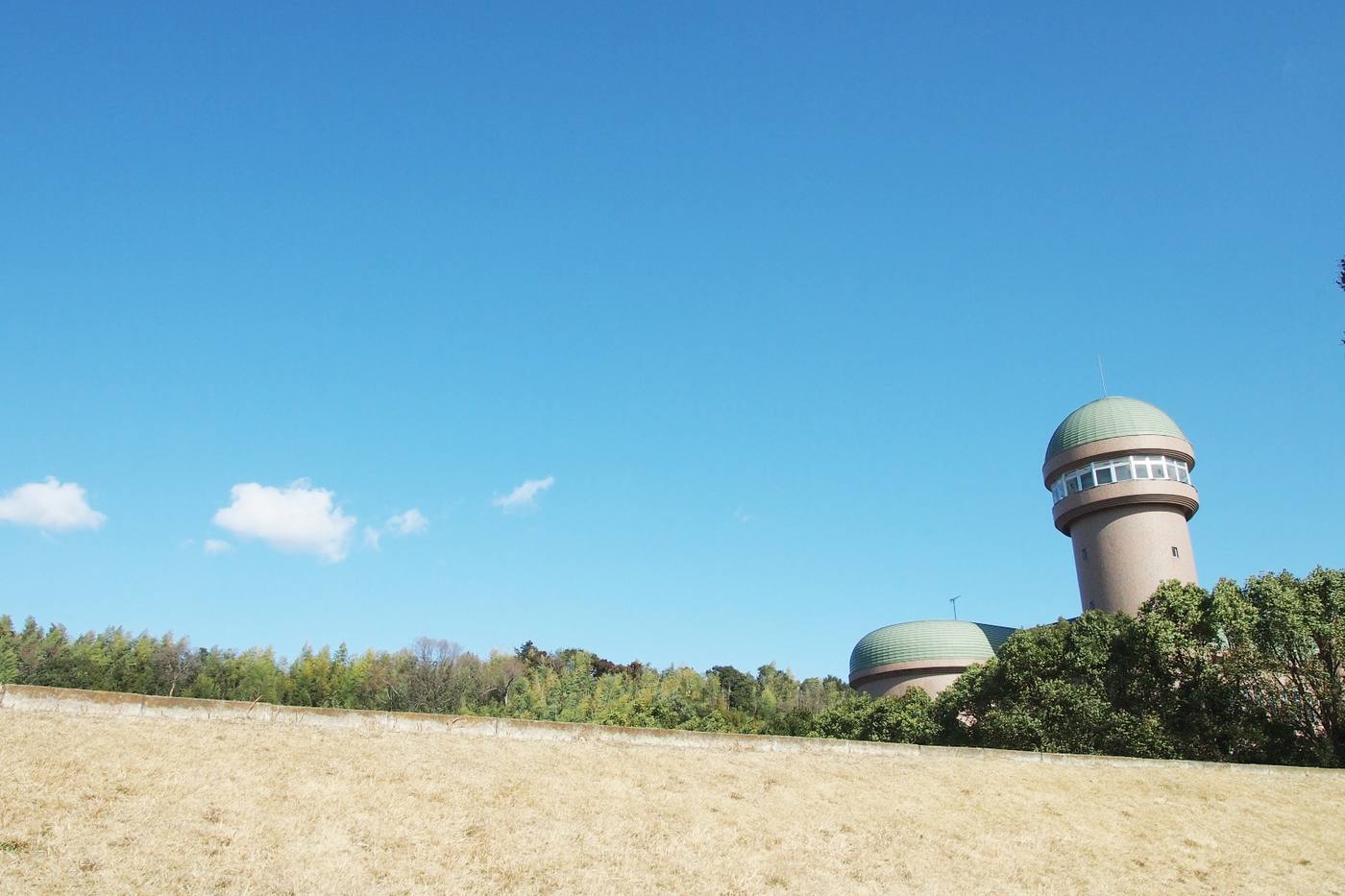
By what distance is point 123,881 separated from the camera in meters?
9.05

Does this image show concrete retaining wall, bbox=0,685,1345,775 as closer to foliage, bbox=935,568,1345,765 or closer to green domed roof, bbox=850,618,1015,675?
foliage, bbox=935,568,1345,765

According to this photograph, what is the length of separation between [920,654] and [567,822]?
3000cm

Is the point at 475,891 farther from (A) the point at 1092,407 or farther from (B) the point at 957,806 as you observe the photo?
(A) the point at 1092,407

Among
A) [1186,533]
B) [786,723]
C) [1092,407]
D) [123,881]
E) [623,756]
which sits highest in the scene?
[1092,407]

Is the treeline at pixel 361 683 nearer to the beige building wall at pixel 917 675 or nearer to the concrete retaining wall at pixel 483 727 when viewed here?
the beige building wall at pixel 917 675

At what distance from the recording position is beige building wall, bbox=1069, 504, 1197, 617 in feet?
123

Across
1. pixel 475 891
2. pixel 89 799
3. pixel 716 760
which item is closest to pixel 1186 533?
pixel 716 760

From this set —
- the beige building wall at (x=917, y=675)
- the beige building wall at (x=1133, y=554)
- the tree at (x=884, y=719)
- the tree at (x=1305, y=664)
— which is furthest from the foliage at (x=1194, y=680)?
the beige building wall at (x=917, y=675)

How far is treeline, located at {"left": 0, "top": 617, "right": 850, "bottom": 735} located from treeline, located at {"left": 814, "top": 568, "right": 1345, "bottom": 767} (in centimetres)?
1625

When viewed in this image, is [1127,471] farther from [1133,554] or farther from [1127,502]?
[1133,554]

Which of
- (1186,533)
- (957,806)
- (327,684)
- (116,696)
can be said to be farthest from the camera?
(327,684)

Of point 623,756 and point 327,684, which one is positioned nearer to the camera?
point 623,756

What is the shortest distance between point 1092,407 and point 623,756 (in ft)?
101

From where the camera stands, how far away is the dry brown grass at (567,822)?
33.5 feet
